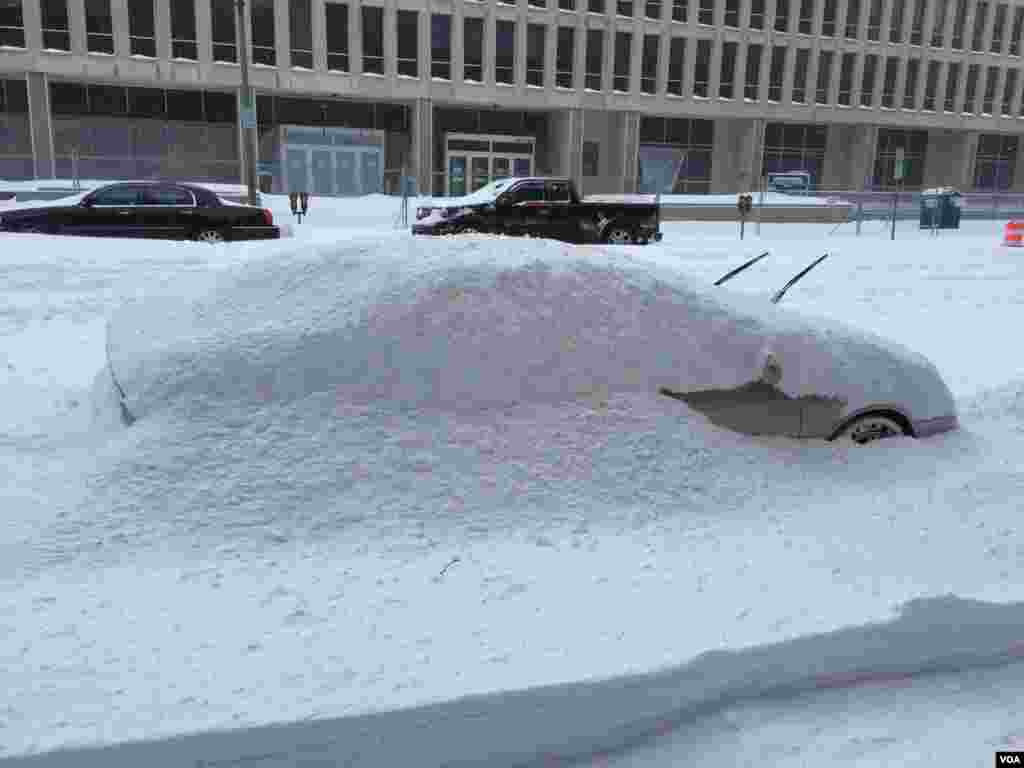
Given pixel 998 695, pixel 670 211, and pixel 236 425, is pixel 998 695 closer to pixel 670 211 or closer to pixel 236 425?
pixel 236 425

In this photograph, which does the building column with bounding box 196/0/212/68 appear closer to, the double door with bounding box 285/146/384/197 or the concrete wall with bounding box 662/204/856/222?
the double door with bounding box 285/146/384/197

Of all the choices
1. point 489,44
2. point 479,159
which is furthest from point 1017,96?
point 479,159

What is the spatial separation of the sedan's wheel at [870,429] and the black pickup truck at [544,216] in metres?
12.9

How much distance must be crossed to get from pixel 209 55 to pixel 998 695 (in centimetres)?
3571

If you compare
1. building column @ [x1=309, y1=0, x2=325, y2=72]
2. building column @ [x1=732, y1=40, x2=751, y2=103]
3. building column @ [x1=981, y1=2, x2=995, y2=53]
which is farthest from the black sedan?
building column @ [x1=981, y1=2, x2=995, y2=53]

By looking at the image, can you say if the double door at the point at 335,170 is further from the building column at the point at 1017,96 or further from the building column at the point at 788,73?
the building column at the point at 1017,96

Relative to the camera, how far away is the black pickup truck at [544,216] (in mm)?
17281

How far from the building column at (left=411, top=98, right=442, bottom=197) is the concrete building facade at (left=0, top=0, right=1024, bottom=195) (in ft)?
0.36

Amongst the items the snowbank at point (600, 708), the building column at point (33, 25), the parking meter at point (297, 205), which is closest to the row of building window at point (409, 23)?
the building column at point (33, 25)

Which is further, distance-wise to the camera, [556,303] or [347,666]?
[556,303]

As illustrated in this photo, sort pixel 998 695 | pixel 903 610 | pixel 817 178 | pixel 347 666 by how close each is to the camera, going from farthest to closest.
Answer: pixel 817 178 → pixel 903 610 → pixel 998 695 → pixel 347 666

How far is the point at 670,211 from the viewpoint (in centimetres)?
2955

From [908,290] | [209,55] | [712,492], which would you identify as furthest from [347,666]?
[209,55]

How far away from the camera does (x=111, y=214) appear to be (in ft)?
46.6
